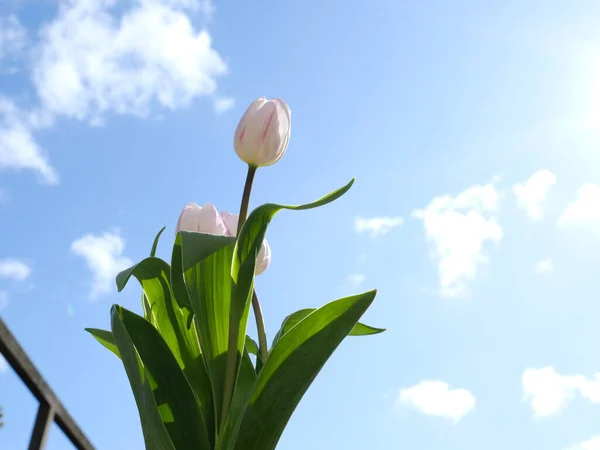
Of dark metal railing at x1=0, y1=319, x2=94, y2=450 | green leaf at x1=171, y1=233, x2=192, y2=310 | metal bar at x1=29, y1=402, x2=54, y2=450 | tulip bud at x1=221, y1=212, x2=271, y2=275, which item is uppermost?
tulip bud at x1=221, y1=212, x2=271, y2=275

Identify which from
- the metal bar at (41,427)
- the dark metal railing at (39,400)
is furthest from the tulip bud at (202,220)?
the metal bar at (41,427)

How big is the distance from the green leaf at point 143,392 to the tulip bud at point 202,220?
5.8 inches

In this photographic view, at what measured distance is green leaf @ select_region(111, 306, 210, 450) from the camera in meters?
0.70

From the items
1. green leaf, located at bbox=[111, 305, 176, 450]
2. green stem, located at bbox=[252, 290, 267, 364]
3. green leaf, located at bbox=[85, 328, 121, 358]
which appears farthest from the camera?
green leaf, located at bbox=[85, 328, 121, 358]

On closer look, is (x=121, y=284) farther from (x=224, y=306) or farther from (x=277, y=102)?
(x=277, y=102)

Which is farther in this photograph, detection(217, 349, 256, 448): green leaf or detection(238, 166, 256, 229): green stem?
detection(238, 166, 256, 229): green stem

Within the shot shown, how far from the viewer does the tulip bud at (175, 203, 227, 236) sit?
0.79 meters

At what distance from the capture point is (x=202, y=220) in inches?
31.3

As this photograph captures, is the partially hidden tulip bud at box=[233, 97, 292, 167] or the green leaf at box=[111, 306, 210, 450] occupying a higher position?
the partially hidden tulip bud at box=[233, 97, 292, 167]

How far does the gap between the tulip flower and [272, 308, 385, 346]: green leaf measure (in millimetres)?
84

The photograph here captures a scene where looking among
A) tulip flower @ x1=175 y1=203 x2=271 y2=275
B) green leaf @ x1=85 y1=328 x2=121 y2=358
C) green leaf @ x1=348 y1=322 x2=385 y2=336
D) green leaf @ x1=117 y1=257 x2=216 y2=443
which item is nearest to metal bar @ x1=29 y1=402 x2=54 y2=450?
green leaf @ x1=85 y1=328 x2=121 y2=358

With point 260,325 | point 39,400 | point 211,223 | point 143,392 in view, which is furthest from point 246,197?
point 39,400

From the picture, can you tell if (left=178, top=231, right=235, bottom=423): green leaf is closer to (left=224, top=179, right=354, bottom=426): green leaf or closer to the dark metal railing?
(left=224, top=179, right=354, bottom=426): green leaf

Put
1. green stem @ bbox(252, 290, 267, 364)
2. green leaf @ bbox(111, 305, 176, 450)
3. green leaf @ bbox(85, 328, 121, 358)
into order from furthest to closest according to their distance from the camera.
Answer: green leaf @ bbox(85, 328, 121, 358) → green stem @ bbox(252, 290, 267, 364) → green leaf @ bbox(111, 305, 176, 450)
